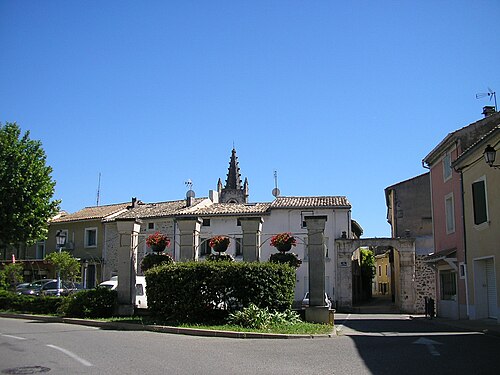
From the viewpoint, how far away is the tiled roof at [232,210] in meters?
41.0

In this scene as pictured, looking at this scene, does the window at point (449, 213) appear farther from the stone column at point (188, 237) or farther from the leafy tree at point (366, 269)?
the leafy tree at point (366, 269)

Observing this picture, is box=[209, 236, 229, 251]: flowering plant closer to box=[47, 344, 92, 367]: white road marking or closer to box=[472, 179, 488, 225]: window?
box=[47, 344, 92, 367]: white road marking

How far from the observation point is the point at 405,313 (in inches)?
1369

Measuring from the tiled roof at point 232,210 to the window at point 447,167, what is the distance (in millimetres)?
17469

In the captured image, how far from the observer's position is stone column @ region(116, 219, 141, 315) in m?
19.0

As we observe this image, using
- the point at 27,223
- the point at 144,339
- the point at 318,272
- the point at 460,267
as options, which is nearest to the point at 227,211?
the point at 27,223

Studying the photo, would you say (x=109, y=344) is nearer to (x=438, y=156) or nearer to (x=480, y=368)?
(x=480, y=368)

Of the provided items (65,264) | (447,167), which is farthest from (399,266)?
(65,264)

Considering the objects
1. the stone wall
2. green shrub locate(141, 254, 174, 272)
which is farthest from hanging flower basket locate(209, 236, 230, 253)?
the stone wall

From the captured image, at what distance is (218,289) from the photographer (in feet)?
54.5

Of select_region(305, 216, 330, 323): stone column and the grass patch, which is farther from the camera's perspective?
select_region(305, 216, 330, 323): stone column

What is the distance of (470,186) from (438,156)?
217 inches

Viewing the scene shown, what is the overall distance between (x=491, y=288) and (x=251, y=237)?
9188 mm

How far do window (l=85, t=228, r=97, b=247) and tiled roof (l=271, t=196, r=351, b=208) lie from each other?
52.1ft
